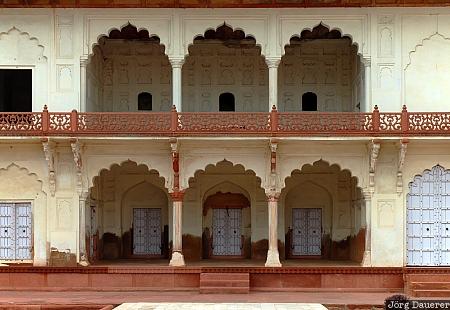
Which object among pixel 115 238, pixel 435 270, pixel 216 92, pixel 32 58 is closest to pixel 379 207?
pixel 435 270

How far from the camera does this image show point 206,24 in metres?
22.5

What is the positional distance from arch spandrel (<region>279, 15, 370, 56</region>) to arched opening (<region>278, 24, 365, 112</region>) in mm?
2706

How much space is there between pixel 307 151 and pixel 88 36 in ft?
21.3

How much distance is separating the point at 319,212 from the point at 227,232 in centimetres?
283

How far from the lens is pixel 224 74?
83.4 ft

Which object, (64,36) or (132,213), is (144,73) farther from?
(132,213)

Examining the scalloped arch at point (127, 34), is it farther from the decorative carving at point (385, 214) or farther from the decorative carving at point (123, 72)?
the decorative carving at point (385, 214)

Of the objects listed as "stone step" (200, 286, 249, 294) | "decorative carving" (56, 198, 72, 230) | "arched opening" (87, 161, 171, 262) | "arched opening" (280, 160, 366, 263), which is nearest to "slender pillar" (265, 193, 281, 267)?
"stone step" (200, 286, 249, 294)

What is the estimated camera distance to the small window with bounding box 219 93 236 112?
2539 centimetres

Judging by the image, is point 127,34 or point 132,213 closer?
point 127,34

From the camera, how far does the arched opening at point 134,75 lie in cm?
2531

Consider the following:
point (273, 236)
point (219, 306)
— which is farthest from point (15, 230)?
point (219, 306)

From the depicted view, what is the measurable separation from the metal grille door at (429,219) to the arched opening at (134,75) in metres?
→ 7.70

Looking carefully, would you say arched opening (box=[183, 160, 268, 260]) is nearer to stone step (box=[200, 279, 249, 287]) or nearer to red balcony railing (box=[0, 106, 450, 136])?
red balcony railing (box=[0, 106, 450, 136])
